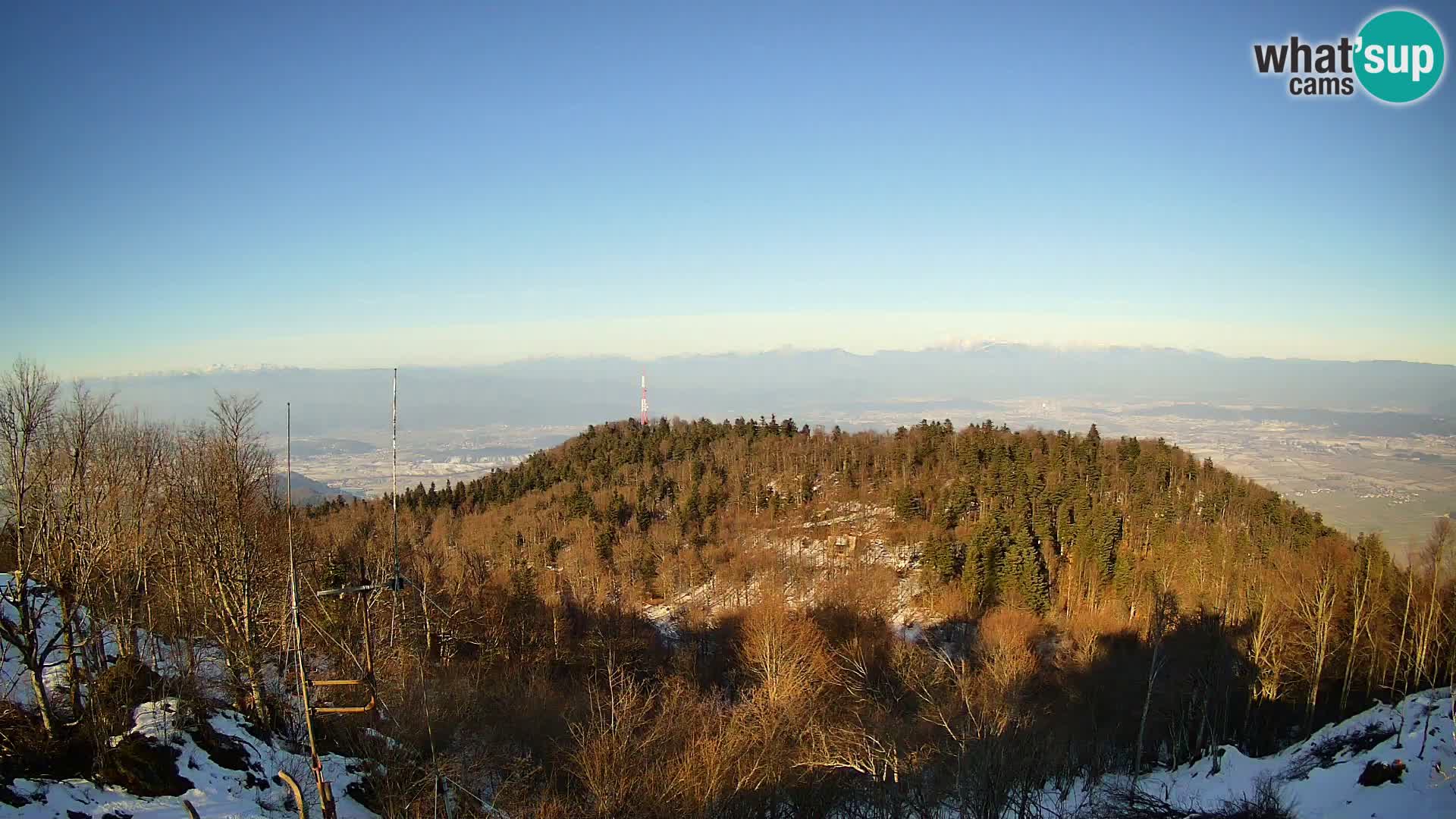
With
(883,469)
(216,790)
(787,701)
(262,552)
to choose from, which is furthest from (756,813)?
(883,469)

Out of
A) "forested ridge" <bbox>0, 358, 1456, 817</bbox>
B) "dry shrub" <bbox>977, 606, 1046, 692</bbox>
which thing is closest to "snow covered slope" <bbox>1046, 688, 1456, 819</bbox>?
"forested ridge" <bbox>0, 358, 1456, 817</bbox>

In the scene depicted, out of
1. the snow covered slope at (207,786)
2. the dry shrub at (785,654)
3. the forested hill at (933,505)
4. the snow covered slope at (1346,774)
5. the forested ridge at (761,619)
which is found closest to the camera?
the snow covered slope at (207,786)

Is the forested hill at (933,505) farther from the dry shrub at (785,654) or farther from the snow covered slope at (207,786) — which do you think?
the snow covered slope at (207,786)

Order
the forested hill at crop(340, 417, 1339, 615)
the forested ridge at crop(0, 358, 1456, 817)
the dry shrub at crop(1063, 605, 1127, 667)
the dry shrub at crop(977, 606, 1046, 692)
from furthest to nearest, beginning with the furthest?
1. the forested hill at crop(340, 417, 1339, 615)
2. the dry shrub at crop(1063, 605, 1127, 667)
3. the dry shrub at crop(977, 606, 1046, 692)
4. the forested ridge at crop(0, 358, 1456, 817)

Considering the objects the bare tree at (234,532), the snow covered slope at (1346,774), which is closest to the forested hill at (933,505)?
the snow covered slope at (1346,774)

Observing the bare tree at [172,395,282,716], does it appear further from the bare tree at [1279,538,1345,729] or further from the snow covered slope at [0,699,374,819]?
the bare tree at [1279,538,1345,729]
